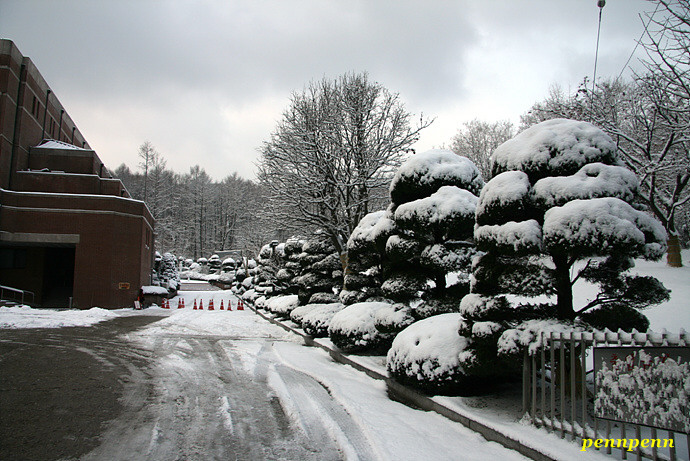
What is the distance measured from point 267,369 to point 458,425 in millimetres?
4526

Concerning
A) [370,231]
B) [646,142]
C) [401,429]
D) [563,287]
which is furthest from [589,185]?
[646,142]

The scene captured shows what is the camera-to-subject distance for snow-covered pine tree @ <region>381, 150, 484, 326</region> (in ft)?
24.7

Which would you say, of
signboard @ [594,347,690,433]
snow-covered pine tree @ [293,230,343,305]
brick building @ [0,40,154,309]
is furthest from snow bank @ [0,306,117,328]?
signboard @ [594,347,690,433]

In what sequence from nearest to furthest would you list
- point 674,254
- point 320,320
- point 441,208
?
point 441,208 < point 320,320 < point 674,254

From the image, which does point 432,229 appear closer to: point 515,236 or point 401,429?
point 515,236

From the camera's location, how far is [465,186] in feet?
27.4

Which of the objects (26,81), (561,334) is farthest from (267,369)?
(26,81)

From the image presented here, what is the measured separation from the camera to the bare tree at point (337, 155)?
50.7 ft

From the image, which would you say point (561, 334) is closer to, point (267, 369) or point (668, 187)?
point (267, 369)

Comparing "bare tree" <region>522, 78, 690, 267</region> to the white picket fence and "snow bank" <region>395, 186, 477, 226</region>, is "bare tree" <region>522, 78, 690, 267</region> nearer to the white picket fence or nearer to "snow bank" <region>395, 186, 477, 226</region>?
"snow bank" <region>395, 186, 477, 226</region>

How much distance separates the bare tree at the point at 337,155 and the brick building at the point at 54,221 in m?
16.2

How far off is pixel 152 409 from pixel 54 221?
25.8 m

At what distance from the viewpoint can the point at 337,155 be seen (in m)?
15.3

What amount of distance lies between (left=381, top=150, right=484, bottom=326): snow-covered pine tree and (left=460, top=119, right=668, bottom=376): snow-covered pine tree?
190cm
